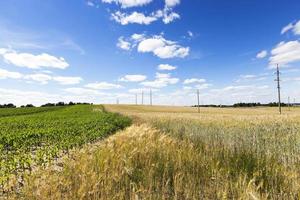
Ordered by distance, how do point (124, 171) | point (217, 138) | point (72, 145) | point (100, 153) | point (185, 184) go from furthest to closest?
point (72, 145)
point (217, 138)
point (100, 153)
point (124, 171)
point (185, 184)

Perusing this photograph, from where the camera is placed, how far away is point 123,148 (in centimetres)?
745

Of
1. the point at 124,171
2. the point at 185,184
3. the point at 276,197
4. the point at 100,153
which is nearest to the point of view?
the point at 276,197

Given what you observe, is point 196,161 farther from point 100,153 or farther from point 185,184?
point 100,153

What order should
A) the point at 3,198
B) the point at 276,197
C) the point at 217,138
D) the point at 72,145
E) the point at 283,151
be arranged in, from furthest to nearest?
1. the point at 72,145
2. the point at 217,138
3. the point at 283,151
4. the point at 3,198
5. the point at 276,197

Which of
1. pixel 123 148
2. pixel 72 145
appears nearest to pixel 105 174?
pixel 123 148

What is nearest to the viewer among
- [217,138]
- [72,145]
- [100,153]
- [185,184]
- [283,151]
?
[185,184]

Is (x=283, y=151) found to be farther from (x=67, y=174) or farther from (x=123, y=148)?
(x=67, y=174)

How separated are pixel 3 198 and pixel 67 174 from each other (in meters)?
1.09

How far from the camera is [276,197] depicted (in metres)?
4.69

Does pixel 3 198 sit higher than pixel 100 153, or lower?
lower

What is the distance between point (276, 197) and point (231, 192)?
0.72 meters

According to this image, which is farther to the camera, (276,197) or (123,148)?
(123,148)

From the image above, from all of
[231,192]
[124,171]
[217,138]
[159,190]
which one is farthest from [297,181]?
[217,138]

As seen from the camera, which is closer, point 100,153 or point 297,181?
point 297,181
